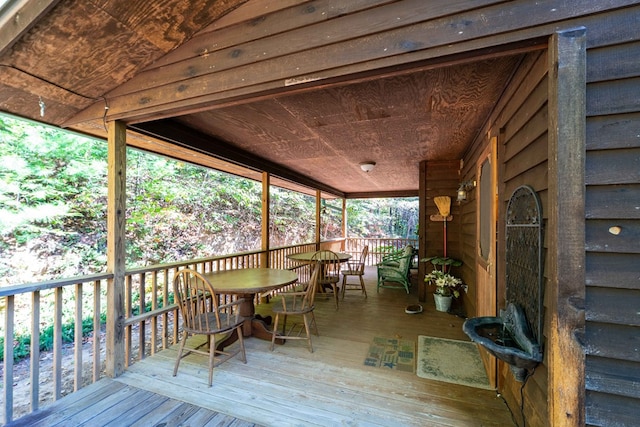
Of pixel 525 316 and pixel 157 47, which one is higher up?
pixel 157 47

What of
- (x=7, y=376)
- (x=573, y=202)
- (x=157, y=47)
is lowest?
(x=7, y=376)

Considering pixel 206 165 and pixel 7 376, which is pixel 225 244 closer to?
pixel 206 165

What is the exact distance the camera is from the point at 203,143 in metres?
3.26

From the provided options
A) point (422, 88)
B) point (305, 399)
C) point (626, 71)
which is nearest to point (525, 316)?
point (626, 71)

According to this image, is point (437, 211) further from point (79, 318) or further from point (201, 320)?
point (79, 318)

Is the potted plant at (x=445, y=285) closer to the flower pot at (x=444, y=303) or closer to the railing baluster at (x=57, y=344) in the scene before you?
the flower pot at (x=444, y=303)

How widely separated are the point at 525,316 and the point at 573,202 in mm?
752

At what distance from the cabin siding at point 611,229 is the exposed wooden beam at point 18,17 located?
9.54 feet

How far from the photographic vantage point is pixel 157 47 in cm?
199

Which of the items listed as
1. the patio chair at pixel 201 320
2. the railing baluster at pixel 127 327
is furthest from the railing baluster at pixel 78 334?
the patio chair at pixel 201 320

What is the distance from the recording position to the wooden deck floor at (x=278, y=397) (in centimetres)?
175

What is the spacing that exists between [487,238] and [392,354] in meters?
1.48

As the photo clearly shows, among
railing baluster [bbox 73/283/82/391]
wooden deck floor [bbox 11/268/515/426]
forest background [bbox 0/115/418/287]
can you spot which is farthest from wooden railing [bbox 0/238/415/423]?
forest background [bbox 0/115/418/287]

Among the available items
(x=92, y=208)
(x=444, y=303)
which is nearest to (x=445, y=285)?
(x=444, y=303)
